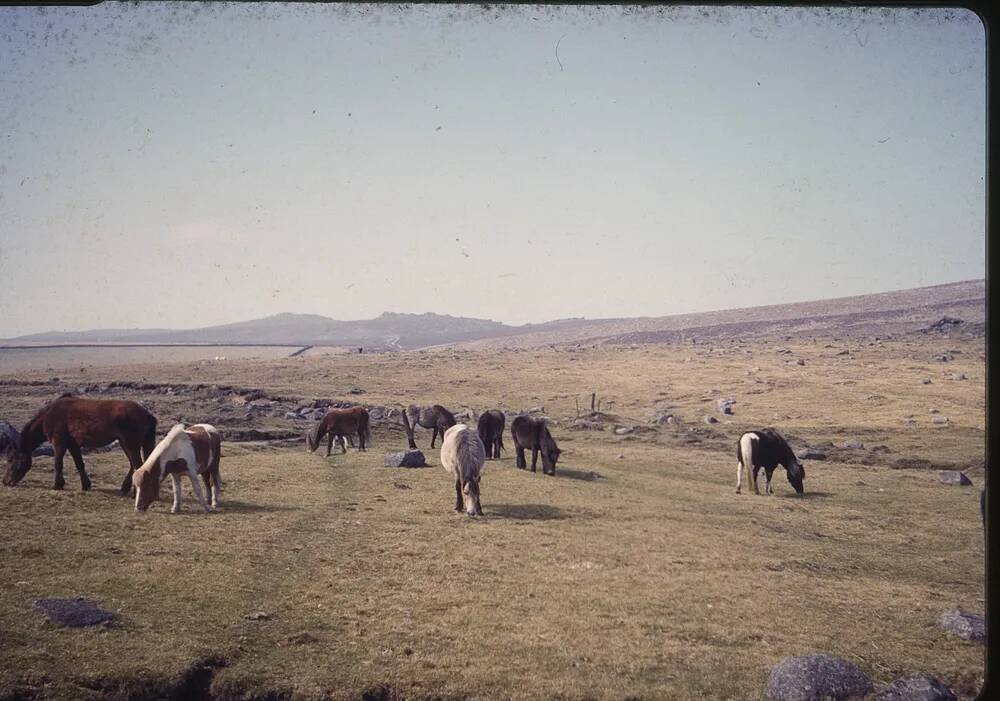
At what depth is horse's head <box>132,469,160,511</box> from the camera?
43.9 feet

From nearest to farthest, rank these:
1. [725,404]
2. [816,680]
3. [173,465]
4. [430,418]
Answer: [816,680] < [173,465] < [430,418] < [725,404]

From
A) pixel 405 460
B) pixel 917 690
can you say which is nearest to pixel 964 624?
pixel 917 690

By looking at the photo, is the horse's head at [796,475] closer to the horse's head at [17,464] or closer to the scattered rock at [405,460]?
the scattered rock at [405,460]

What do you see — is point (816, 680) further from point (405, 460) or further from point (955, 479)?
point (955, 479)

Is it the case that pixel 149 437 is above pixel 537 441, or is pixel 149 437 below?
above

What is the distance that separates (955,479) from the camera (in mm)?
21219

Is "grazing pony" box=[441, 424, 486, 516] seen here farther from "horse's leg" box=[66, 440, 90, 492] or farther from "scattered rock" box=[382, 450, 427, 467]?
"horse's leg" box=[66, 440, 90, 492]

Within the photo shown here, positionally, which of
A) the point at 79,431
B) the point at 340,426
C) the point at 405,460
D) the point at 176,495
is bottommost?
the point at 405,460

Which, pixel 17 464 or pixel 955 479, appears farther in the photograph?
pixel 955 479

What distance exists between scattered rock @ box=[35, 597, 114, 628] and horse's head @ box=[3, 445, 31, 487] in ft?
24.5

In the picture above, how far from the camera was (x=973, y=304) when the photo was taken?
8738cm

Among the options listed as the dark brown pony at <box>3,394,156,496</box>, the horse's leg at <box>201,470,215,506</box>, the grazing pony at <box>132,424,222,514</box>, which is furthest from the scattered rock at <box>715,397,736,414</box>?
the dark brown pony at <box>3,394,156,496</box>

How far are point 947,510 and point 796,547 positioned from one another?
22.1ft

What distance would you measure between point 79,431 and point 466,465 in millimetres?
8630
